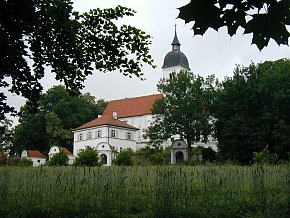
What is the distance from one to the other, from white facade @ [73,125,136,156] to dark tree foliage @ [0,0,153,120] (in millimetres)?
51198

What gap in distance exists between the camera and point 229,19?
2.23m

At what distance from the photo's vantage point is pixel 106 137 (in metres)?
58.3

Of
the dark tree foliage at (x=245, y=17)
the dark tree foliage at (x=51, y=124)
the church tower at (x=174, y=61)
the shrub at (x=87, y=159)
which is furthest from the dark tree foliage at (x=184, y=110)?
the dark tree foliage at (x=245, y=17)

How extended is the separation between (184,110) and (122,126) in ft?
49.7

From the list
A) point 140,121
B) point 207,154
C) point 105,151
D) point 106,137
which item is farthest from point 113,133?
point 207,154

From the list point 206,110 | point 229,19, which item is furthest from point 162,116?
point 229,19

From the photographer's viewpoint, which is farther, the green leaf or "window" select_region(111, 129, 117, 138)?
"window" select_region(111, 129, 117, 138)

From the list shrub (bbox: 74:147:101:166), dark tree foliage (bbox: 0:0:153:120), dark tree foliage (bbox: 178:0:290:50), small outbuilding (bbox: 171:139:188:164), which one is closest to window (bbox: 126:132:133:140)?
small outbuilding (bbox: 171:139:188:164)

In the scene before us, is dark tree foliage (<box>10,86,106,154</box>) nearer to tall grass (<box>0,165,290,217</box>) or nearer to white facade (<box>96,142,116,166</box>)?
white facade (<box>96,142,116,166</box>)

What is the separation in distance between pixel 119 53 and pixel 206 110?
1715 inches

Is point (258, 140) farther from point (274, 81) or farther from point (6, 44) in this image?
point (6, 44)

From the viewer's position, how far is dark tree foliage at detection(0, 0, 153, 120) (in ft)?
18.5

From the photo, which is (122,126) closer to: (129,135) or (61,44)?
(129,135)

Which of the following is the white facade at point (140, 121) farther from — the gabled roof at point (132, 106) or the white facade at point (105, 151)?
the white facade at point (105, 151)
